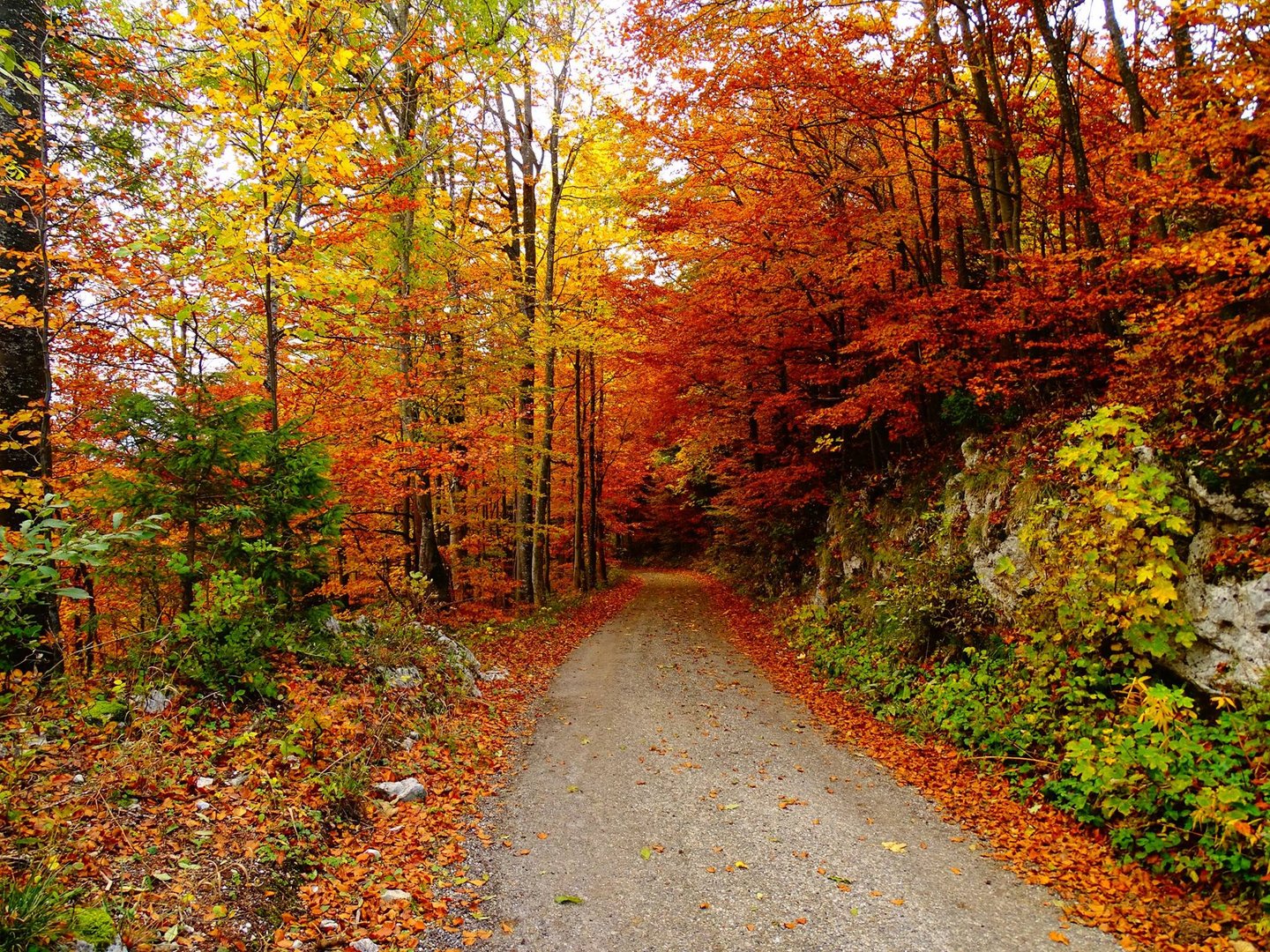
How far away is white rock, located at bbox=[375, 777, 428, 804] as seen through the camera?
5875 millimetres

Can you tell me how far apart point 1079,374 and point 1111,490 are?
2437 millimetres

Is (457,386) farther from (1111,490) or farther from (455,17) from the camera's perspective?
(1111,490)

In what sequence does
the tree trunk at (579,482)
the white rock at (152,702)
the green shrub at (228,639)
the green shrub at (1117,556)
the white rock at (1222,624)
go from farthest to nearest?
the tree trunk at (579,482), the green shrub at (228,639), the green shrub at (1117,556), the white rock at (152,702), the white rock at (1222,624)

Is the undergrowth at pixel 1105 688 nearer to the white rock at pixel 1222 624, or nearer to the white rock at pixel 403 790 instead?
the white rock at pixel 1222 624

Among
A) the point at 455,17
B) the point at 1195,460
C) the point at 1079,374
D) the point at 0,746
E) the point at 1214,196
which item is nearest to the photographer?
the point at 0,746

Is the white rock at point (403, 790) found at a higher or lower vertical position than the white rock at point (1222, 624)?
lower

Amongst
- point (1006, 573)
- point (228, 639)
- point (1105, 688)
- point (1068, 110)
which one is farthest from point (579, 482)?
point (1105, 688)

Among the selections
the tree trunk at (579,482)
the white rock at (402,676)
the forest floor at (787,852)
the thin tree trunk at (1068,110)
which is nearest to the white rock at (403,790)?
the forest floor at (787,852)

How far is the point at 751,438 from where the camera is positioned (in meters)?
17.3

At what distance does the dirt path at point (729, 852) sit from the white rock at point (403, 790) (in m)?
0.78

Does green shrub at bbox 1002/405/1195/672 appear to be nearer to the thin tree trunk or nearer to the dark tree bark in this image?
the thin tree trunk

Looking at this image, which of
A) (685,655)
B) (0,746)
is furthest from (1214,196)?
(685,655)

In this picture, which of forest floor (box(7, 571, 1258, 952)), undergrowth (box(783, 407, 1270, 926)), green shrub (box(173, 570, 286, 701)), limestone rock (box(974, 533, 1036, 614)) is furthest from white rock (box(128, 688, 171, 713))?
limestone rock (box(974, 533, 1036, 614))

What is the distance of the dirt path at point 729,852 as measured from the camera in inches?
168
